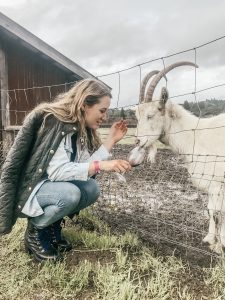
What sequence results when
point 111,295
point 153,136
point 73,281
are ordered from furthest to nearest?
point 153,136, point 73,281, point 111,295

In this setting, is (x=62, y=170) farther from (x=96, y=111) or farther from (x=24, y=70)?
(x=24, y=70)

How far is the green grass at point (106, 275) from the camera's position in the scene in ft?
8.68

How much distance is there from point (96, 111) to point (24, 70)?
224 inches

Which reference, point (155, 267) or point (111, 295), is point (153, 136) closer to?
point (155, 267)

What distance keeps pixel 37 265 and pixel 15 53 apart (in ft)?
19.1

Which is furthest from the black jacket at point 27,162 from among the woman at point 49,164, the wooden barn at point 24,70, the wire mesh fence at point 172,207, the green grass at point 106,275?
the wooden barn at point 24,70

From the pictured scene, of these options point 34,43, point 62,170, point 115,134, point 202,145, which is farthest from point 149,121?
point 34,43

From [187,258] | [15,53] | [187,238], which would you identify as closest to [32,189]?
[187,258]

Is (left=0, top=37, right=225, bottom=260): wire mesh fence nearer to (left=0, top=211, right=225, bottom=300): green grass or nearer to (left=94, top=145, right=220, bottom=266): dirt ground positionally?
(left=94, top=145, right=220, bottom=266): dirt ground

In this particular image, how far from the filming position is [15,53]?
7.95 meters

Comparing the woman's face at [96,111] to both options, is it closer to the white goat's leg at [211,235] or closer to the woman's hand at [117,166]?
the woman's hand at [117,166]

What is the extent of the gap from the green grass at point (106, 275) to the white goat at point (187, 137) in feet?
3.16

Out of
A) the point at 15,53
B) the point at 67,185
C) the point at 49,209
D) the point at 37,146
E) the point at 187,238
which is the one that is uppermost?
the point at 15,53

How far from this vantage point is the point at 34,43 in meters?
7.32
